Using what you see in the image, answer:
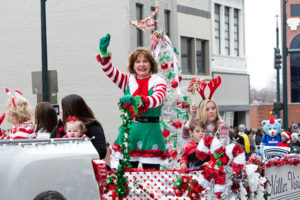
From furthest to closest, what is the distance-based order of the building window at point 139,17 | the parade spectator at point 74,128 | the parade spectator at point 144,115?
the building window at point 139,17, the parade spectator at point 144,115, the parade spectator at point 74,128

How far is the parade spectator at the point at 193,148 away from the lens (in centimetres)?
641

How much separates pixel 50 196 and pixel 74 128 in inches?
64.5

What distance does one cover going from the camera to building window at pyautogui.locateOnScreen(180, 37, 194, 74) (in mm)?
25172

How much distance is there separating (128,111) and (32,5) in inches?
772

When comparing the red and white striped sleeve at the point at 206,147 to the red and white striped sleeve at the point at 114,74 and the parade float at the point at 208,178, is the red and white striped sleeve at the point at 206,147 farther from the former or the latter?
the red and white striped sleeve at the point at 114,74

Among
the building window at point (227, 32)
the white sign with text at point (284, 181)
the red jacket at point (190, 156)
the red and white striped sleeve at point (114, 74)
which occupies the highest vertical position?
the building window at point (227, 32)

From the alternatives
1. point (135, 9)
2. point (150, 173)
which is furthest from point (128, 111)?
point (135, 9)

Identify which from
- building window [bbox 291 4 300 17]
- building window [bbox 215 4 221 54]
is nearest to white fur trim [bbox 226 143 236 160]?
building window [bbox 215 4 221 54]

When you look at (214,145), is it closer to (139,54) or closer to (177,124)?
(139,54)

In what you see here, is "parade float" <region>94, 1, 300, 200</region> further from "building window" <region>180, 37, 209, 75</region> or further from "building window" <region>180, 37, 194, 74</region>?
"building window" <region>180, 37, 209, 75</region>

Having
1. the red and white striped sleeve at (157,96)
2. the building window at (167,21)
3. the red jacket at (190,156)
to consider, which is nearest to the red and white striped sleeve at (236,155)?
the red jacket at (190,156)

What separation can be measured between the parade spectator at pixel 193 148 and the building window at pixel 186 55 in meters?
18.3

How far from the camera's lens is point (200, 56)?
26500 millimetres

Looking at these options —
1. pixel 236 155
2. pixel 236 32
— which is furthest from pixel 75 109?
pixel 236 32
